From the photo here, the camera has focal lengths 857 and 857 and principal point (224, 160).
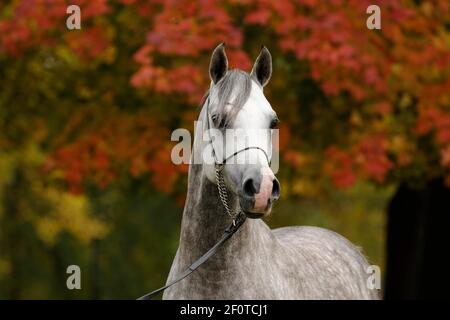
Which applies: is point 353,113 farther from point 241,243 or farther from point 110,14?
point 241,243

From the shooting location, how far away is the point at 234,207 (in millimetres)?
4973

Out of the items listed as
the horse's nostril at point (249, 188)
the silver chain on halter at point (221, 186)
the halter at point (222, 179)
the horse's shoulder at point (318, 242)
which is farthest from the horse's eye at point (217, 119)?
the horse's shoulder at point (318, 242)

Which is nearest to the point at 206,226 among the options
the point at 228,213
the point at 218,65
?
the point at 228,213

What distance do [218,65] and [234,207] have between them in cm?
85

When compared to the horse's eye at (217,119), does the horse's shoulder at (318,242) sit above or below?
below

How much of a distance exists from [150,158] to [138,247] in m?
13.6

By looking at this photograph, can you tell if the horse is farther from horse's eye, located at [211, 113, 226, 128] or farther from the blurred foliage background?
the blurred foliage background

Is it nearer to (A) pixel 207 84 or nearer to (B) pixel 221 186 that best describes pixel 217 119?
(B) pixel 221 186

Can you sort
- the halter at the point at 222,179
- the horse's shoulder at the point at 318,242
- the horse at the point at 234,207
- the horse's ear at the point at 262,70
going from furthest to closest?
1. the horse's shoulder at the point at 318,242
2. the horse's ear at the point at 262,70
3. the halter at the point at 222,179
4. the horse at the point at 234,207

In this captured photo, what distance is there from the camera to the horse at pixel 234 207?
4641 mm

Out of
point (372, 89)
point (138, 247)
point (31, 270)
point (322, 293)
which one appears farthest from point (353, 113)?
point (31, 270)

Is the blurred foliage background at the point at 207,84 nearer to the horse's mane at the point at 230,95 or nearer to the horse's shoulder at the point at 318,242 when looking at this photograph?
the horse's shoulder at the point at 318,242

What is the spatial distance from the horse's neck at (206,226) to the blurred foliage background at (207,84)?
195 inches

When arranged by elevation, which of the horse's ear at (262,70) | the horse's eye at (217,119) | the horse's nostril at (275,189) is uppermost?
the horse's ear at (262,70)
